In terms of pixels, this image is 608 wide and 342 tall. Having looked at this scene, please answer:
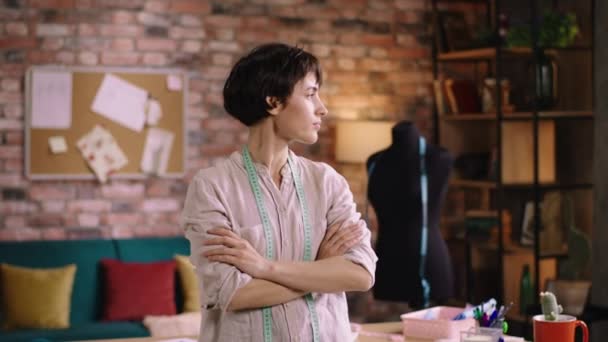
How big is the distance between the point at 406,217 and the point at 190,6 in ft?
6.72

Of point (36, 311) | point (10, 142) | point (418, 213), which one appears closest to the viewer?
point (418, 213)

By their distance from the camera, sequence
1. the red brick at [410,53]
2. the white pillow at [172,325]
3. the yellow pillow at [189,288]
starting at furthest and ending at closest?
the red brick at [410,53], the yellow pillow at [189,288], the white pillow at [172,325]

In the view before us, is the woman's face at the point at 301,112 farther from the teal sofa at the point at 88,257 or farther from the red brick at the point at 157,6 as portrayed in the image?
the red brick at the point at 157,6

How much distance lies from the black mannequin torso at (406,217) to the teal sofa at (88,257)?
1360 millimetres

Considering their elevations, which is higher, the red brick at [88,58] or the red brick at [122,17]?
the red brick at [122,17]

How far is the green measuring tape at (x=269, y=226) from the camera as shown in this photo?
6.39 ft

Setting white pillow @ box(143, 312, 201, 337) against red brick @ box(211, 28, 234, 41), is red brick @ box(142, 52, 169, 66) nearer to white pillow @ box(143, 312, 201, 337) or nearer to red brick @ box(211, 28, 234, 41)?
red brick @ box(211, 28, 234, 41)

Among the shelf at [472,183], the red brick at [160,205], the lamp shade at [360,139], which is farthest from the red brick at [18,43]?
Result: the shelf at [472,183]

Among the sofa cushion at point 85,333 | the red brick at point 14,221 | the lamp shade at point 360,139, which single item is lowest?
the sofa cushion at point 85,333

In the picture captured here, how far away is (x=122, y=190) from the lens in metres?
5.55

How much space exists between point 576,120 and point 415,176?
1.63m

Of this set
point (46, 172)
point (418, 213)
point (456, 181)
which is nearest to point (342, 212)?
point (418, 213)

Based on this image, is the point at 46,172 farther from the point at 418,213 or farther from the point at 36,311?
the point at 418,213

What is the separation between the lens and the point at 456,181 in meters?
6.14
